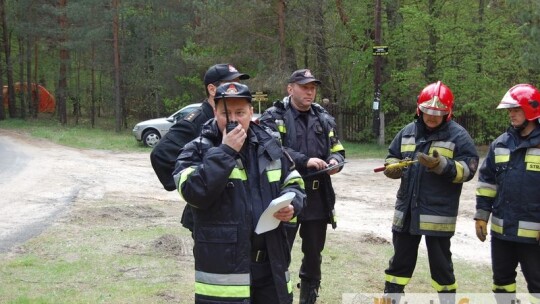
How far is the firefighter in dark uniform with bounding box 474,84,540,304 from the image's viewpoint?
15.0ft

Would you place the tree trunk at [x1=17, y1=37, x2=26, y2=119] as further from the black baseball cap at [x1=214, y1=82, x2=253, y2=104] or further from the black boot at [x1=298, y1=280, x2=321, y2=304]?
the black baseball cap at [x1=214, y1=82, x2=253, y2=104]

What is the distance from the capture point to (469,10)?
2275cm

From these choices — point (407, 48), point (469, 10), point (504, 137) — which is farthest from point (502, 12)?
point (504, 137)

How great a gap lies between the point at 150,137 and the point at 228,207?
1957 cm

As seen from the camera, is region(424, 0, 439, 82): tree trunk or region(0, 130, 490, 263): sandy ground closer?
region(0, 130, 490, 263): sandy ground

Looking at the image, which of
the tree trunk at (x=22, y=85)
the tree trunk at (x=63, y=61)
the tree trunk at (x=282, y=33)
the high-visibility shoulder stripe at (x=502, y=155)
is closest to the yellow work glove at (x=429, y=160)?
the high-visibility shoulder stripe at (x=502, y=155)

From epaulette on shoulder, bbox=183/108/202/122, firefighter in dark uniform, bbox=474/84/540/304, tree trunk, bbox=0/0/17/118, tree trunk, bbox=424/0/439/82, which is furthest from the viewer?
tree trunk, bbox=0/0/17/118

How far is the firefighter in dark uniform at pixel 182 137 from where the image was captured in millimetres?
4086

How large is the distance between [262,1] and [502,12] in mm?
9247

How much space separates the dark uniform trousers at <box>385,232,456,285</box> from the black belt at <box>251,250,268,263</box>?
1.86 m

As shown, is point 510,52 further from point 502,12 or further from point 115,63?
point 115,63

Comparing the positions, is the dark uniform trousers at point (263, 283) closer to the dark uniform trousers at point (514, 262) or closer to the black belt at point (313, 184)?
the black belt at point (313, 184)

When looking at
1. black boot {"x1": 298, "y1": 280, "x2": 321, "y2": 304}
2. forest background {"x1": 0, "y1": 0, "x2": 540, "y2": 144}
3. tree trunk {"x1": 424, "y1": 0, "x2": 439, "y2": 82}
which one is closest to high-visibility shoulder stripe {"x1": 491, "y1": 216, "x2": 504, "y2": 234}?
black boot {"x1": 298, "y1": 280, "x2": 321, "y2": 304}

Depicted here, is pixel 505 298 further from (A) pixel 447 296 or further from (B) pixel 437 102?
(B) pixel 437 102
